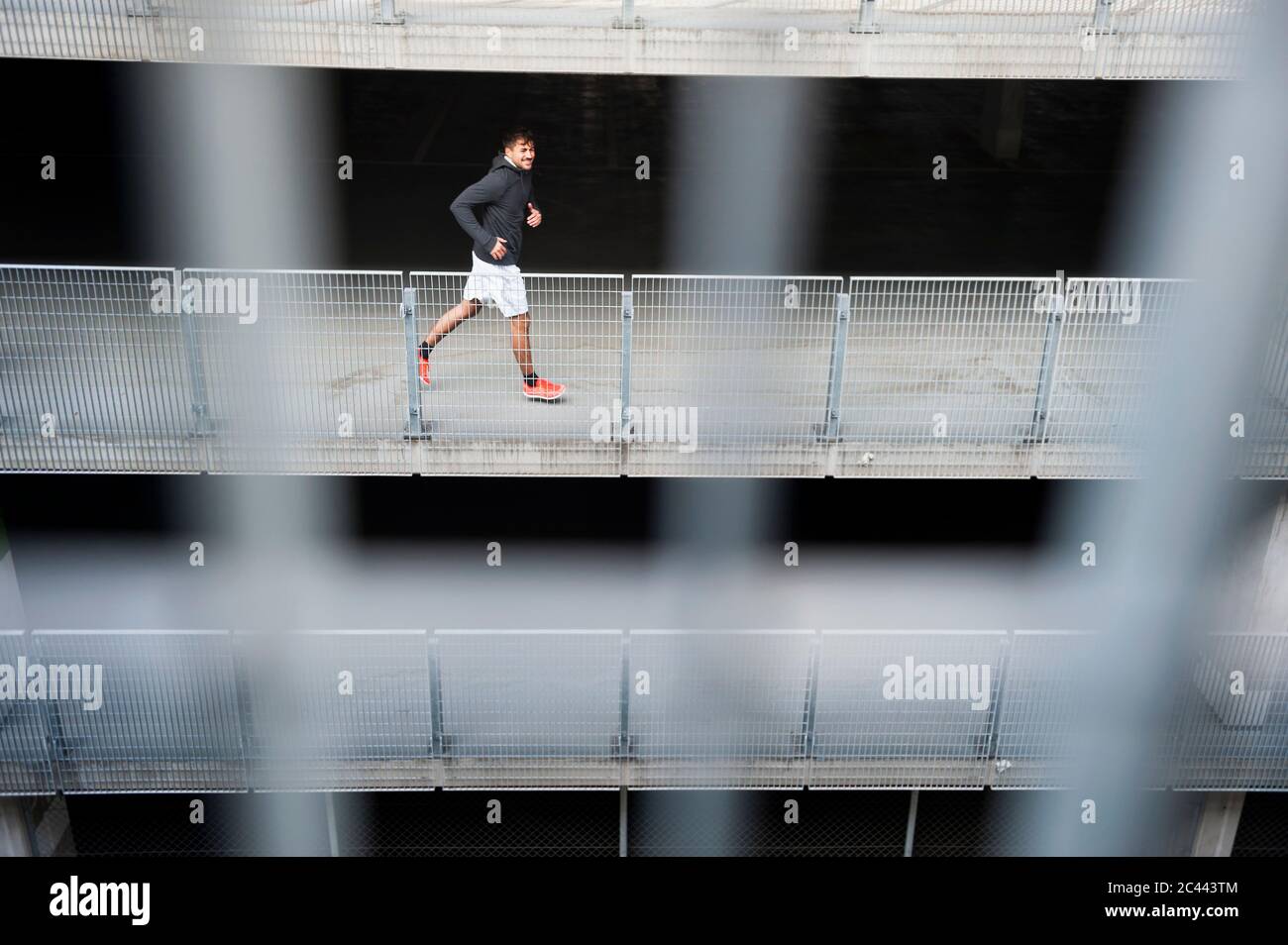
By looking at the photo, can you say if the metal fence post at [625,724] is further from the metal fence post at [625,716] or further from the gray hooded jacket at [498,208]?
the gray hooded jacket at [498,208]

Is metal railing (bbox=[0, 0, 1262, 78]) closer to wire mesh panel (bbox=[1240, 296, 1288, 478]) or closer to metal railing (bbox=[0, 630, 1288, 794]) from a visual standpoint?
wire mesh panel (bbox=[1240, 296, 1288, 478])

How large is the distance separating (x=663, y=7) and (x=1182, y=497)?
308cm

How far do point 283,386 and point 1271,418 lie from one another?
427 cm

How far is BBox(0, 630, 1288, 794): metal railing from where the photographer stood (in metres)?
5.79

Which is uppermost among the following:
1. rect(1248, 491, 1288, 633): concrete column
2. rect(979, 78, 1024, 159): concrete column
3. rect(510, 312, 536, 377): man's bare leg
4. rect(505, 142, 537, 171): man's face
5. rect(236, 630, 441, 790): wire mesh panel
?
rect(979, 78, 1024, 159): concrete column

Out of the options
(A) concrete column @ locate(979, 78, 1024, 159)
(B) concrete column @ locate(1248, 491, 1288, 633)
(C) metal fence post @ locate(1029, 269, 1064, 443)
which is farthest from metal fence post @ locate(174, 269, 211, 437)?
(A) concrete column @ locate(979, 78, 1024, 159)

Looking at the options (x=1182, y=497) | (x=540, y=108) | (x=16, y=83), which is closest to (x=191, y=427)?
(x=1182, y=497)

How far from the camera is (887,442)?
5.51m

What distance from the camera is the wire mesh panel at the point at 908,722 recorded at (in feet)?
19.4

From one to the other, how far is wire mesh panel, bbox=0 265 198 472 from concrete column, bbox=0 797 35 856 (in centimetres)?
171

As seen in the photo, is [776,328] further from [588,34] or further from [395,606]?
[395,606]

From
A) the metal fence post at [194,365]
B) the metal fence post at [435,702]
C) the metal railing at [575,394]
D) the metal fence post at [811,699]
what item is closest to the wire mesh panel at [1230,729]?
the metal railing at [575,394]

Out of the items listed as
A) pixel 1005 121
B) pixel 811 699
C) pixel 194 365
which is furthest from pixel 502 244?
pixel 1005 121

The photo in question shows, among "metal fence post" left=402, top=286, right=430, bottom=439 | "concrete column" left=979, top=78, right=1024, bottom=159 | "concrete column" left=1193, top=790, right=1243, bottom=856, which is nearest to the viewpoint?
"metal fence post" left=402, top=286, right=430, bottom=439
